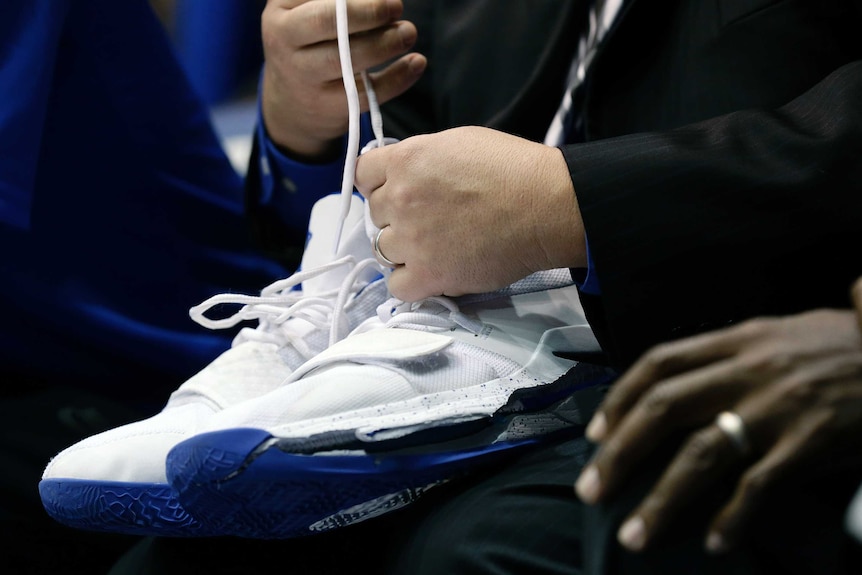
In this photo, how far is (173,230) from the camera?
77 cm

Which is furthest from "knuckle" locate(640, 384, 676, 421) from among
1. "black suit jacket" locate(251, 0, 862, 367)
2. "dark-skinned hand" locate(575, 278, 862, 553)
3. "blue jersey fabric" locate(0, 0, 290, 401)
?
"blue jersey fabric" locate(0, 0, 290, 401)

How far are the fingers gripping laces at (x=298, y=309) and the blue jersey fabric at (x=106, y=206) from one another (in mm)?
216

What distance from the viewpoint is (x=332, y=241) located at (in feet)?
1.79

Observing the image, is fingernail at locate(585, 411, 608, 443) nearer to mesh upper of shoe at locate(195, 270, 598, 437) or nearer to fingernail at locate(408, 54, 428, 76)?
A: mesh upper of shoe at locate(195, 270, 598, 437)

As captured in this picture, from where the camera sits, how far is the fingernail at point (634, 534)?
262mm

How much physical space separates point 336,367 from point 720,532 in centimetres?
22

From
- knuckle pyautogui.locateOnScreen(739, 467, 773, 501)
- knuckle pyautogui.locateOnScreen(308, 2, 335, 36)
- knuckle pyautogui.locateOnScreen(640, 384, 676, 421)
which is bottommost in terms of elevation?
knuckle pyautogui.locateOnScreen(739, 467, 773, 501)

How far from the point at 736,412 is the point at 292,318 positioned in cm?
34

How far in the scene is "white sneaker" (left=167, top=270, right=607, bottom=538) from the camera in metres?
0.35

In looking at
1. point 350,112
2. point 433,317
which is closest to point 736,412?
point 433,317

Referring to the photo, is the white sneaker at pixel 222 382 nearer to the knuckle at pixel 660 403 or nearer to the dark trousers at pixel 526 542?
the dark trousers at pixel 526 542

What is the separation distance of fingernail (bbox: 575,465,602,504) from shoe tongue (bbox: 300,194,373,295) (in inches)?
11.4

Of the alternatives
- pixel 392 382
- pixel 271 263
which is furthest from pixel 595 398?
pixel 271 263

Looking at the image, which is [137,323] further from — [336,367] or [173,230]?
[336,367]
